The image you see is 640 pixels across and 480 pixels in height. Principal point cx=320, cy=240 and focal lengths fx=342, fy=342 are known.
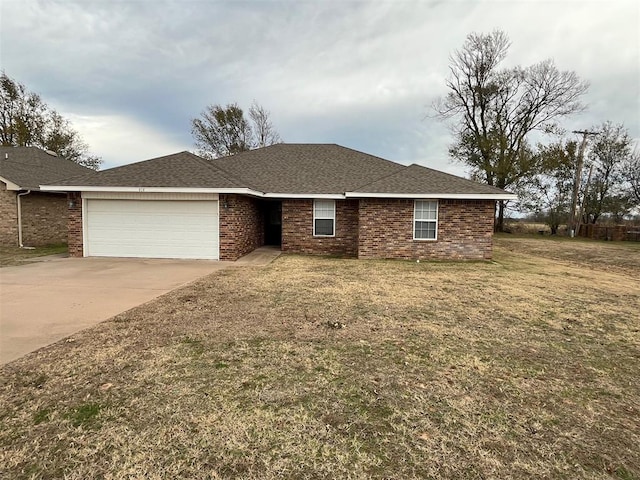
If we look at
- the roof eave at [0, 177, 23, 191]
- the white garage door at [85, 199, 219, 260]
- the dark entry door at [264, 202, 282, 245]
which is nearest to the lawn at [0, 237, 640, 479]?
the white garage door at [85, 199, 219, 260]

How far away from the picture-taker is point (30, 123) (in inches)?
1077

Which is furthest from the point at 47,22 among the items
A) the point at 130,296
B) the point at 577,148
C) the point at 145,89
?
the point at 577,148

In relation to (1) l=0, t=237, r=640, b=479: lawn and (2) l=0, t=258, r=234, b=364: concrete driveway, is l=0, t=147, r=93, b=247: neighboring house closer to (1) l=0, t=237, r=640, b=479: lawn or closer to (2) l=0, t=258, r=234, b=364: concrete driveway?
(2) l=0, t=258, r=234, b=364: concrete driveway

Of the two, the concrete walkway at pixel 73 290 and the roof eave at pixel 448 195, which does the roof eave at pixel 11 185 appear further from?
the roof eave at pixel 448 195

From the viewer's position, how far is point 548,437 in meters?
2.64

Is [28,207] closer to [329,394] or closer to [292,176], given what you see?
[292,176]

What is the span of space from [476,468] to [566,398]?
1589 millimetres

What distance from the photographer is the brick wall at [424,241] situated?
1208 centimetres

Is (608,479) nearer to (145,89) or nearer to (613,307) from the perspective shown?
(613,307)

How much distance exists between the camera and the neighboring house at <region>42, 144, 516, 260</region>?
1126 centimetres

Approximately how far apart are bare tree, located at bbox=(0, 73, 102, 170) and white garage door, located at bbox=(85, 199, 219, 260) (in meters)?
23.2

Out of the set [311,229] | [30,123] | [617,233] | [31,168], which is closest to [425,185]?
[311,229]

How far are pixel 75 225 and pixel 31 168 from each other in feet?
23.4

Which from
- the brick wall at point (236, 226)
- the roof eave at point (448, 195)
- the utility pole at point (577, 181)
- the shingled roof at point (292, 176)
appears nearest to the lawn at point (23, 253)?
the shingled roof at point (292, 176)
